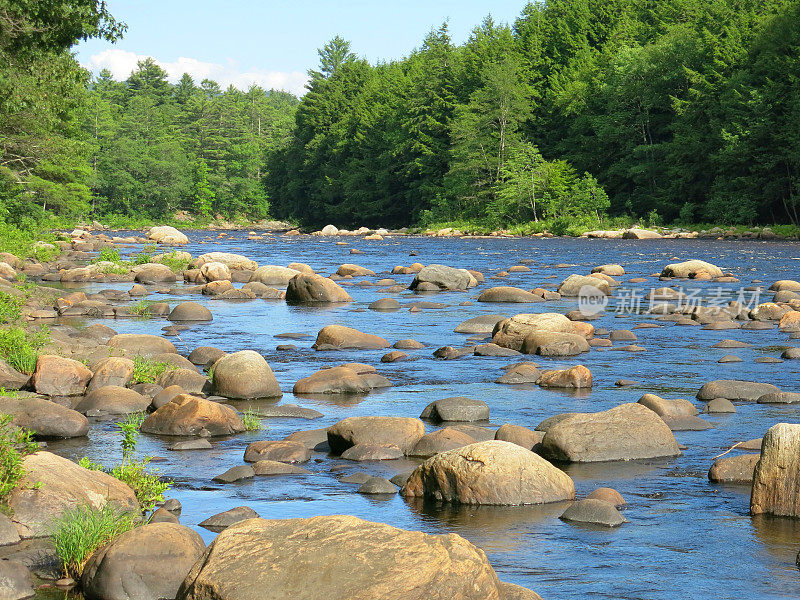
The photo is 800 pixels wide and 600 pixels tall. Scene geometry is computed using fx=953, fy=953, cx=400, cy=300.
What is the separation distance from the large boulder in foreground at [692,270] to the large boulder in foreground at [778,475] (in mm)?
21769

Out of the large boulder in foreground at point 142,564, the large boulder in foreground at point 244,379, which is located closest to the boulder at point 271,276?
the large boulder in foreground at point 244,379

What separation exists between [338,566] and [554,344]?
11945 millimetres

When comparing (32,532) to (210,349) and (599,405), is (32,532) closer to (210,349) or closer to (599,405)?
(599,405)

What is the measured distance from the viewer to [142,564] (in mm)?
5945

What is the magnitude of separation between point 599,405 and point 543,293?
1318 centimetres

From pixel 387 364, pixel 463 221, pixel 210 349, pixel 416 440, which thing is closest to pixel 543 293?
pixel 387 364

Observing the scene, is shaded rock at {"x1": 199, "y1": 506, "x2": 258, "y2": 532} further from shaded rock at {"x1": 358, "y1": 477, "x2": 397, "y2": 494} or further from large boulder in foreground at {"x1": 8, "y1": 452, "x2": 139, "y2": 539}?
shaded rock at {"x1": 358, "y1": 477, "x2": 397, "y2": 494}

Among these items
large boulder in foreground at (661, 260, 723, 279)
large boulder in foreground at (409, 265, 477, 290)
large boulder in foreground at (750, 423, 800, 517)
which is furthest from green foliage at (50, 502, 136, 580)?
large boulder in foreground at (661, 260, 723, 279)

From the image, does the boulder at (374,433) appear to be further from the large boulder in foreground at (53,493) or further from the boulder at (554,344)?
the boulder at (554,344)

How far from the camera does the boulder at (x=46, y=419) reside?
10.2m

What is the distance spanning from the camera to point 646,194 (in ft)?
205

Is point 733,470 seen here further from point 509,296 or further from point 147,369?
point 509,296

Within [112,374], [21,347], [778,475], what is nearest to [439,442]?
[778,475]

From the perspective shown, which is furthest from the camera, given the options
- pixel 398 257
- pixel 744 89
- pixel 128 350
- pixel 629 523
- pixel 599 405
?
pixel 744 89
